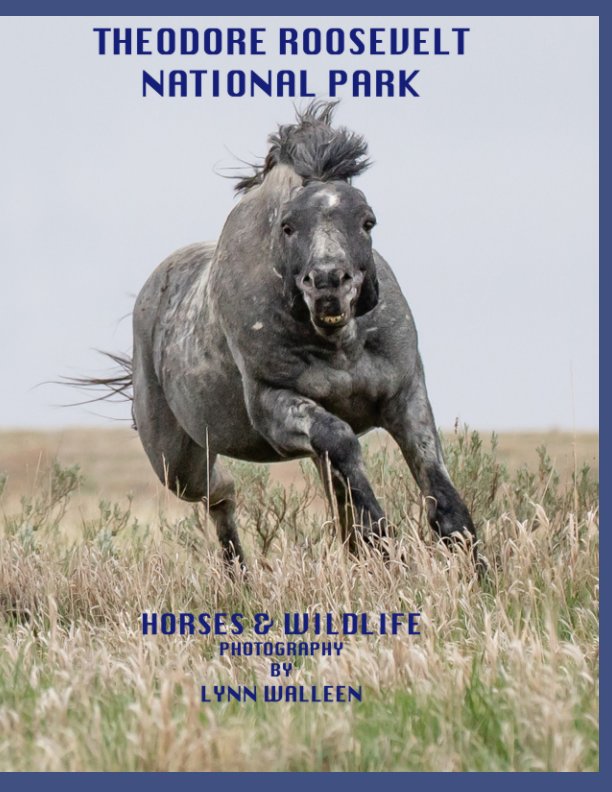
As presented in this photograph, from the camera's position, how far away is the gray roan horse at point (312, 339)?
6242 millimetres

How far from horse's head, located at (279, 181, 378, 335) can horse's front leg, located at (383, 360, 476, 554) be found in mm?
611

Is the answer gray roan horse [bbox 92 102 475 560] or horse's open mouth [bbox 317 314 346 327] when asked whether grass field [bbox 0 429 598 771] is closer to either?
gray roan horse [bbox 92 102 475 560]

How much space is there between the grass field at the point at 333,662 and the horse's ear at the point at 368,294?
3.75 feet

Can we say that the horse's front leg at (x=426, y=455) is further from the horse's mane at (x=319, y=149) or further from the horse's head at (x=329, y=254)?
the horse's mane at (x=319, y=149)

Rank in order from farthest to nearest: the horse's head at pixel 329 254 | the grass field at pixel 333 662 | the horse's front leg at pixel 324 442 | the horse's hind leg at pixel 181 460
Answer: the horse's hind leg at pixel 181 460 < the horse's front leg at pixel 324 442 < the horse's head at pixel 329 254 < the grass field at pixel 333 662

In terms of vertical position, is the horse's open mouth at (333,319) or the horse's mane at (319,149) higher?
the horse's mane at (319,149)

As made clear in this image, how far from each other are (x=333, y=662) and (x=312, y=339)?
90.2 inches

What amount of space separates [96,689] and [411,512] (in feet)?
12.6

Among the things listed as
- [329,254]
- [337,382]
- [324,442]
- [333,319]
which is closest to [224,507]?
[337,382]

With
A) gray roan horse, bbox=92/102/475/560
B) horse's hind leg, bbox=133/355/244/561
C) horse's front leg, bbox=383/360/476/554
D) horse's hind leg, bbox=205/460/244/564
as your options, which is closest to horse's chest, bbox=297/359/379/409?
gray roan horse, bbox=92/102/475/560

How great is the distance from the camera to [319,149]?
6703 mm

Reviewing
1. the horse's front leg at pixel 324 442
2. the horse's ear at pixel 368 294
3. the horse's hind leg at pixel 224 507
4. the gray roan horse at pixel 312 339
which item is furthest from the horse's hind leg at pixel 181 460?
the horse's ear at pixel 368 294

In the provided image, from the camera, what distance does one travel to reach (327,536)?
6789 mm

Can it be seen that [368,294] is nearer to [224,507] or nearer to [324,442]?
[324,442]
